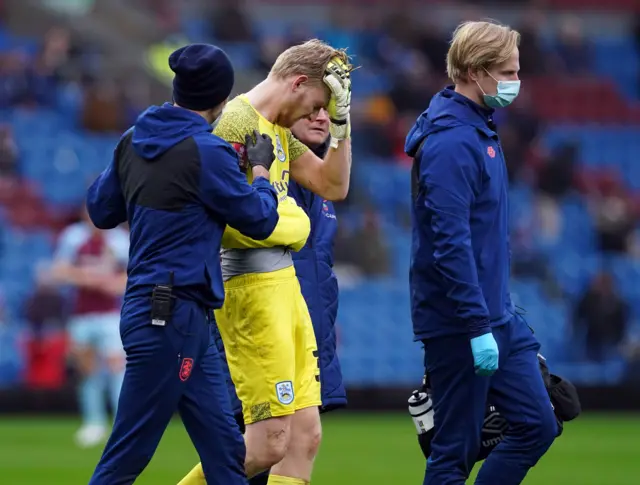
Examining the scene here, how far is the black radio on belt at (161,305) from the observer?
5.99 meters

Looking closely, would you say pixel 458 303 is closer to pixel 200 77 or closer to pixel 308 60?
pixel 308 60

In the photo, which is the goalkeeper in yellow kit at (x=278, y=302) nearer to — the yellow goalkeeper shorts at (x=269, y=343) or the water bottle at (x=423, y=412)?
the yellow goalkeeper shorts at (x=269, y=343)

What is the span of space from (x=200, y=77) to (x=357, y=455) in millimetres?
6770

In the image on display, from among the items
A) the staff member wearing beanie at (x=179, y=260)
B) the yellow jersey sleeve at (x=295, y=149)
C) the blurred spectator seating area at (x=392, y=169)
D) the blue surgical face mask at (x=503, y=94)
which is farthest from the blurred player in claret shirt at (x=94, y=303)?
the staff member wearing beanie at (x=179, y=260)

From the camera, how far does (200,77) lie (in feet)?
20.2

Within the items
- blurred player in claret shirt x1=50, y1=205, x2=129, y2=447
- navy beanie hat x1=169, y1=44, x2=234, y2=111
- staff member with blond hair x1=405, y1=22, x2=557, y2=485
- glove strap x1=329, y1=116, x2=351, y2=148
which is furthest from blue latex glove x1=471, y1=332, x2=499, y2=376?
blurred player in claret shirt x1=50, y1=205, x2=129, y2=447

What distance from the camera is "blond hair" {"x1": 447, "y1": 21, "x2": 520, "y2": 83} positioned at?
22.6 feet

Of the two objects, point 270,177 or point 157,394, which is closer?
point 157,394

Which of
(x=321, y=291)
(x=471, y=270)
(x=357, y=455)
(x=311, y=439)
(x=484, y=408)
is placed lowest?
(x=357, y=455)

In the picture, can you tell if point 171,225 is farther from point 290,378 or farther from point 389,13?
point 389,13

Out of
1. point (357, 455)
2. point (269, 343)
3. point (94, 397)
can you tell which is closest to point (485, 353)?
point (269, 343)

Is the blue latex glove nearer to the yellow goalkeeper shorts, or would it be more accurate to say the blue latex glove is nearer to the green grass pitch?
the yellow goalkeeper shorts

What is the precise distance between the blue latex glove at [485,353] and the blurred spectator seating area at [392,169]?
35.2ft

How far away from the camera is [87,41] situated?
74.7ft
